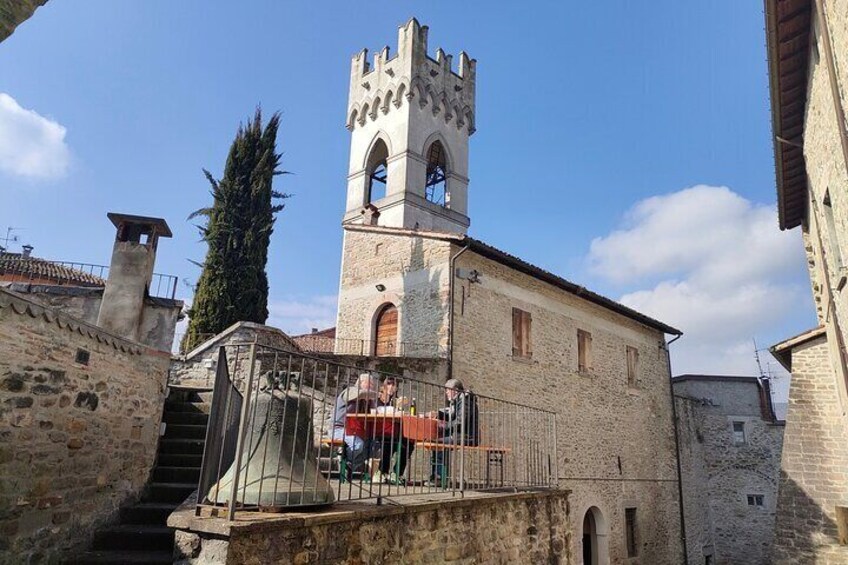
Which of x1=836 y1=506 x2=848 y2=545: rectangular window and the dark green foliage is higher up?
the dark green foliage

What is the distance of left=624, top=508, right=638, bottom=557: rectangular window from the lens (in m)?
15.5

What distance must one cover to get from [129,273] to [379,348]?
566 centimetres

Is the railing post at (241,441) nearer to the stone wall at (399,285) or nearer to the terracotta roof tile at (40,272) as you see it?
the stone wall at (399,285)

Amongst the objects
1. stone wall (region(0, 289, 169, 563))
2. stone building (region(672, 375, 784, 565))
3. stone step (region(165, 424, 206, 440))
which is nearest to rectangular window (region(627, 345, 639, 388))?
stone building (region(672, 375, 784, 565))

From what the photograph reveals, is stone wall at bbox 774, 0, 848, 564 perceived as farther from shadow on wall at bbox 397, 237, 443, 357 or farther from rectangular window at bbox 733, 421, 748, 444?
rectangular window at bbox 733, 421, 748, 444

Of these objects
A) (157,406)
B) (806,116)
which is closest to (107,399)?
(157,406)

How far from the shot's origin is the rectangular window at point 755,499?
1930cm

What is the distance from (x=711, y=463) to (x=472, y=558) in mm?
18821

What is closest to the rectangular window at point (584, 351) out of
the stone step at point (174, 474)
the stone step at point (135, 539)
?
the stone step at point (174, 474)

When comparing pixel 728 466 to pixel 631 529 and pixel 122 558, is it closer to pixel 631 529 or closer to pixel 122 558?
pixel 631 529

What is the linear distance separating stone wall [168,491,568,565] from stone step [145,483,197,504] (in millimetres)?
3120

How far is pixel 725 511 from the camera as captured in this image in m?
19.7

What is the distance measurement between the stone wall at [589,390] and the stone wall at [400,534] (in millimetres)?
4636

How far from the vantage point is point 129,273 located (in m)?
11.0
